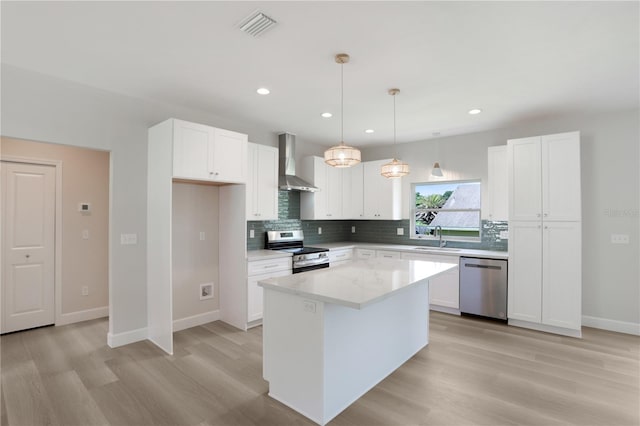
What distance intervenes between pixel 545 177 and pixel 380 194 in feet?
7.76

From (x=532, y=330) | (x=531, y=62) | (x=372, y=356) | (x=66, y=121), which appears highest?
(x=531, y=62)

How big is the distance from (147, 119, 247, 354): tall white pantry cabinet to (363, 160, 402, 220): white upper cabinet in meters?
2.47

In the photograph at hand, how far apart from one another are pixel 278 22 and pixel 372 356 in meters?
2.63

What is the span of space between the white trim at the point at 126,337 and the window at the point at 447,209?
14.0 ft

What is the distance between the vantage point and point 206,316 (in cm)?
433

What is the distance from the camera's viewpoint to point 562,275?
3.95 meters

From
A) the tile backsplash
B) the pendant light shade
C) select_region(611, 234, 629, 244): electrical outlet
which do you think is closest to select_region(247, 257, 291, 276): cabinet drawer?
the tile backsplash

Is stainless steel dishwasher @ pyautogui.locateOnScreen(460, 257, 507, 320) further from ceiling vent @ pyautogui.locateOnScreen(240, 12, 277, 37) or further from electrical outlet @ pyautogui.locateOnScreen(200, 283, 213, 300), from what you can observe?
ceiling vent @ pyautogui.locateOnScreen(240, 12, 277, 37)

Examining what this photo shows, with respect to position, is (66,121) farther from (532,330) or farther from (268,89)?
(532,330)

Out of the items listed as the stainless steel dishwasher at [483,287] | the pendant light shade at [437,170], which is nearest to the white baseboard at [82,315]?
the stainless steel dishwasher at [483,287]

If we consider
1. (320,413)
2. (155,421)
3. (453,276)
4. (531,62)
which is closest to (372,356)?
(320,413)

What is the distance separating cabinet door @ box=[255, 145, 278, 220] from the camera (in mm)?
4527

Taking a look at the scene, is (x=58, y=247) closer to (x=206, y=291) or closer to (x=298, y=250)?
(x=206, y=291)

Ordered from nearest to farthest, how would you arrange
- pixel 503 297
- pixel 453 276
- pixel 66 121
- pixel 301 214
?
pixel 66 121
pixel 503 297
pixel 453 276
pixel 301 214
